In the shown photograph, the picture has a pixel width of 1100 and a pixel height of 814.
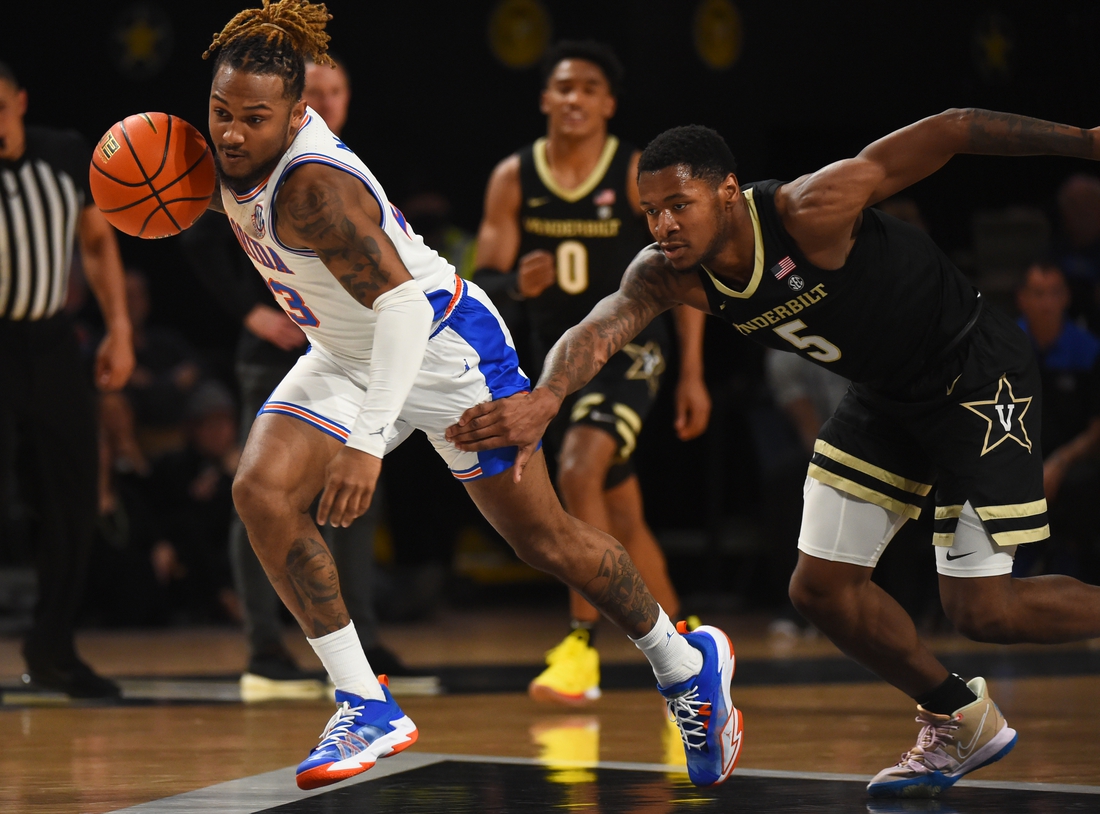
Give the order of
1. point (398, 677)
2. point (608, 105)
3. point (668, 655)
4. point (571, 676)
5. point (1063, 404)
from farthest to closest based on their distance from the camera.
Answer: point (1063, 404) → point (608, 105) → point (398, 677) → point (571, 676) → point (668, 655)

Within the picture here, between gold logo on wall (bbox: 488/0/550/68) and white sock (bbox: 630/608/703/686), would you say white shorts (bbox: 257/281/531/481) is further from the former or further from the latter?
gold logo on wall (bbox: 488/0/550/68)

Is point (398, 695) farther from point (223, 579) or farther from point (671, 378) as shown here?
point (671, 378)

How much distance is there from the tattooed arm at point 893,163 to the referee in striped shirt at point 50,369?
2833 millimetres

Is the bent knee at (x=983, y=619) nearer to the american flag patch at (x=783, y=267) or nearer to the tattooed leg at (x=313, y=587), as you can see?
the american flag patch at (x=783, y=267)

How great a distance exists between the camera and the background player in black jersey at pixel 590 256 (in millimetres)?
5191

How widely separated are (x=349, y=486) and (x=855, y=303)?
48.5 inches

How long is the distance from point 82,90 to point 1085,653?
7.69 m

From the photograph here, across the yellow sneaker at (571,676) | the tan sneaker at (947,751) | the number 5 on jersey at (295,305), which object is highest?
the number 5 on jersey at (295,305)

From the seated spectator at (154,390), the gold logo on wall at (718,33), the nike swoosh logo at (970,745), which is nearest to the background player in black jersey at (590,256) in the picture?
the nike swoosh logo at (970,745)

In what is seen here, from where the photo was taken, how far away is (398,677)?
5.40m

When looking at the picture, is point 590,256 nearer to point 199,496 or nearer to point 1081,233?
point 199,496

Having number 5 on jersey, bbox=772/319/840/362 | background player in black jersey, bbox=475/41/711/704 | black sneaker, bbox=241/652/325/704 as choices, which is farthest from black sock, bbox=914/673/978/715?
black sneaker, bbox=241/652/325/704

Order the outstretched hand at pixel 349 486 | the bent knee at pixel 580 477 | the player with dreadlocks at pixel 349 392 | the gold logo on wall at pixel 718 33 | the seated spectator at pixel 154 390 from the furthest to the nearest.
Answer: the gold logo on wall at pixel 718 33, the seated spectator at pixel 154 390, the bent knee at pixel 580 477, the player with dreadlocks at pixel 349 392, the outstretched hand at pixel 349 486

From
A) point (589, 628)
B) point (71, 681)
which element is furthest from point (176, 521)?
point (589, 628)
